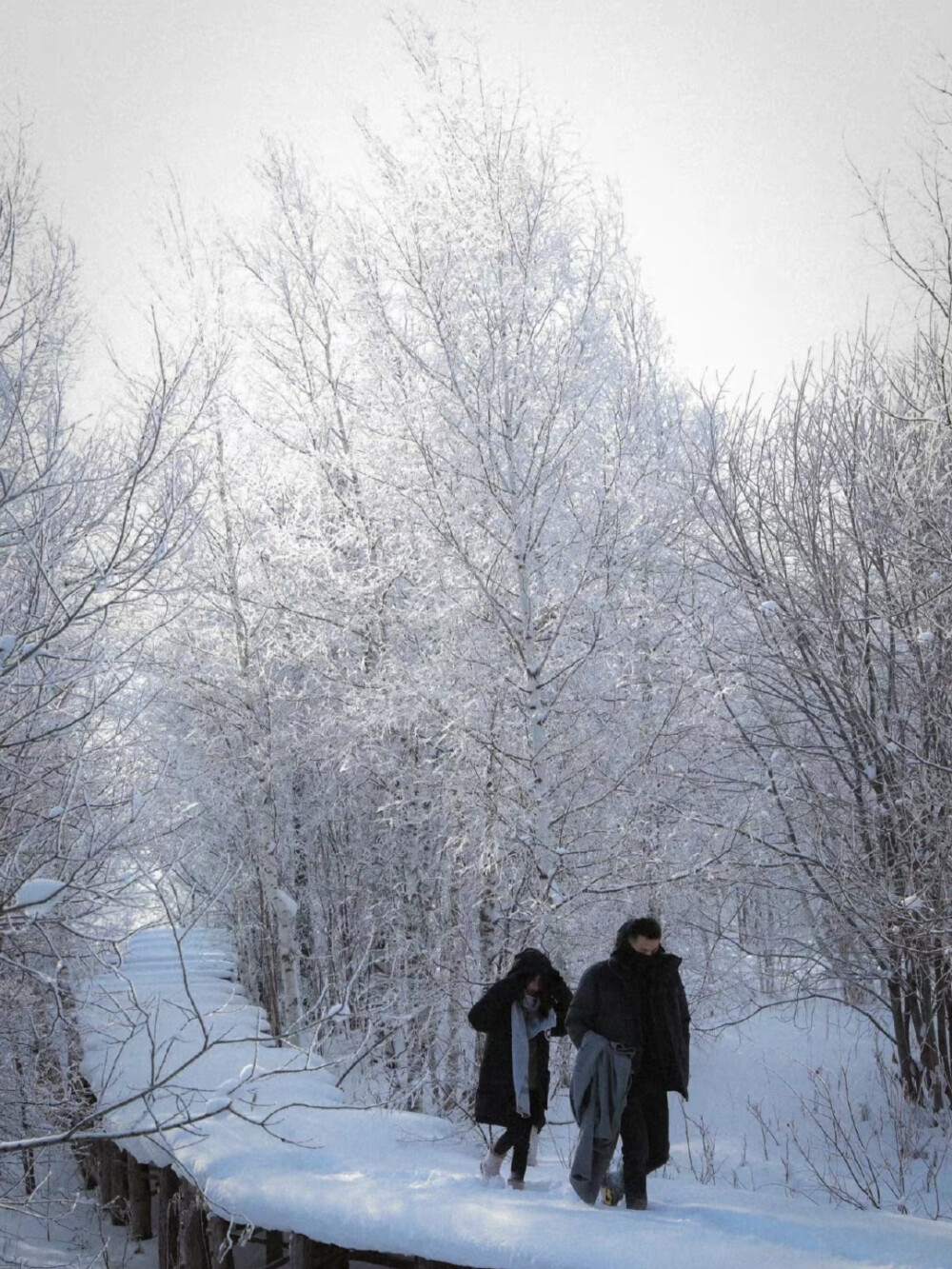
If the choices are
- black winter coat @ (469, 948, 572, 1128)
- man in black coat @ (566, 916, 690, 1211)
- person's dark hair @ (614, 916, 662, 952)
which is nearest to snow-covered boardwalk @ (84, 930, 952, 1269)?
man in black coat @ (566, 916, 690, 1211)

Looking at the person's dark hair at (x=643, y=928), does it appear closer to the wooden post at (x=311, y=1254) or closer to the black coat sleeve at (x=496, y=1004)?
the black coat sleeve at (x=496, y=1004)

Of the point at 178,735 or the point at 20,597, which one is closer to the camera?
the point at 20,597

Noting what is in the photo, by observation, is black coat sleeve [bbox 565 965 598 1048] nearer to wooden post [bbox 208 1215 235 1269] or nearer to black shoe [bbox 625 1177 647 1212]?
black shoe [bbox 625 1177 647 1212]

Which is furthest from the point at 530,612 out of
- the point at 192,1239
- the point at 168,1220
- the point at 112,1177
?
the point at 112,1177

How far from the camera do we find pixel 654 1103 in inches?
199

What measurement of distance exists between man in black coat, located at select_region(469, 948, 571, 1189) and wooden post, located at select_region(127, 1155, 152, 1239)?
487 cm

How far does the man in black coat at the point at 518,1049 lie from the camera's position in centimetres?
541

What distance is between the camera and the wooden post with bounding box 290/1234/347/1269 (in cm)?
564

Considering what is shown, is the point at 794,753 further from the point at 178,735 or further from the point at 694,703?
the point at 178,735

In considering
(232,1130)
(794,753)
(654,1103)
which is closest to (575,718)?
(794,753)

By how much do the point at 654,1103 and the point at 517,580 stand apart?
12.0 feet

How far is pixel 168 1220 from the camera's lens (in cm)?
764

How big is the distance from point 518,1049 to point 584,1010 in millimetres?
649

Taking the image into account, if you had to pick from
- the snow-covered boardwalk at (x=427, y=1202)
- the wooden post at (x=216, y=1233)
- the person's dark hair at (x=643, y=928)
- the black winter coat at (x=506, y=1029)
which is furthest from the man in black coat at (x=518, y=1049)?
the wooden post at (x=216, y=1233)
